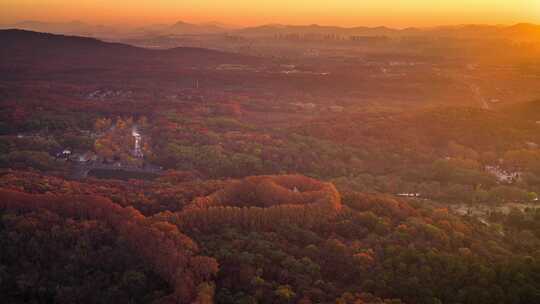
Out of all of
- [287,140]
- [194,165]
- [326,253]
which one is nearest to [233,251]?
[326,253]

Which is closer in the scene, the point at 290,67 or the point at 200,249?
the point at 200,249

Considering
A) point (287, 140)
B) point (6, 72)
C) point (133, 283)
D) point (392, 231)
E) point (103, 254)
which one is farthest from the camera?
point (6, 72)

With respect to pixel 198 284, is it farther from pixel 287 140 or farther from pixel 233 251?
pixel 287 140

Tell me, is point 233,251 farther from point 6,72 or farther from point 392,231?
point 6,72

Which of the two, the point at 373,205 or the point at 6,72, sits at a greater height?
the point at 6,72

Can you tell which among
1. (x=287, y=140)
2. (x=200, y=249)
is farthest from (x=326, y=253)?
(x=287, y=140)

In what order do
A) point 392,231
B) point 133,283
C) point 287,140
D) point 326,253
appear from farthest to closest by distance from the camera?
1. point 287,140
2. point 392,231
3. point 326,253
4. point 133,283
